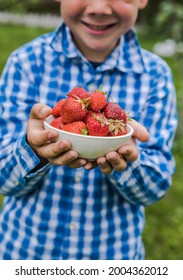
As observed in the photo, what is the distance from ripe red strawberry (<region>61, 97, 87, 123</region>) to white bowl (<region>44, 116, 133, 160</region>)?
0.17 ft

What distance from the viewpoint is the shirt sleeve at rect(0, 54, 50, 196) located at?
175 centimetres

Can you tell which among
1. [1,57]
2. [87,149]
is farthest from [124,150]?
[1,57]

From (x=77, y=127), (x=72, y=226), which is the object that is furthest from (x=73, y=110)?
(x=72, y=226)

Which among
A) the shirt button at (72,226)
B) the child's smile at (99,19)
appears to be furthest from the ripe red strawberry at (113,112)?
the shirt button at (72,226)

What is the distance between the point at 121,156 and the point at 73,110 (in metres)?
0.19

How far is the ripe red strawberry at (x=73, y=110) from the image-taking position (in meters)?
1.46

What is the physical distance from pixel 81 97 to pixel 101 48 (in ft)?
1.24

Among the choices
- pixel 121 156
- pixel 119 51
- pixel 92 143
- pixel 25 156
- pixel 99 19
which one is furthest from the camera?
pixel 119 51

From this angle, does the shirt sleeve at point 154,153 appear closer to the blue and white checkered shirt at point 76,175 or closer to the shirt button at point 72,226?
the blue and white checkered shirt at point 76,175

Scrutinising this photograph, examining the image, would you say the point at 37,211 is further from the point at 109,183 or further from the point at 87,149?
the point at 87,149

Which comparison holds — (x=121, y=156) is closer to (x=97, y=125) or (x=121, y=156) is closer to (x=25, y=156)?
(x=97, y=125)

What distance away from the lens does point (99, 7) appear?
174cm

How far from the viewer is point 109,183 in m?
1.86

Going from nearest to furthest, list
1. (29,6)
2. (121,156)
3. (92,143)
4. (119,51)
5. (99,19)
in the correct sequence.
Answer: (92,143), (121,156), (99,19), (119,51), (29,6)
